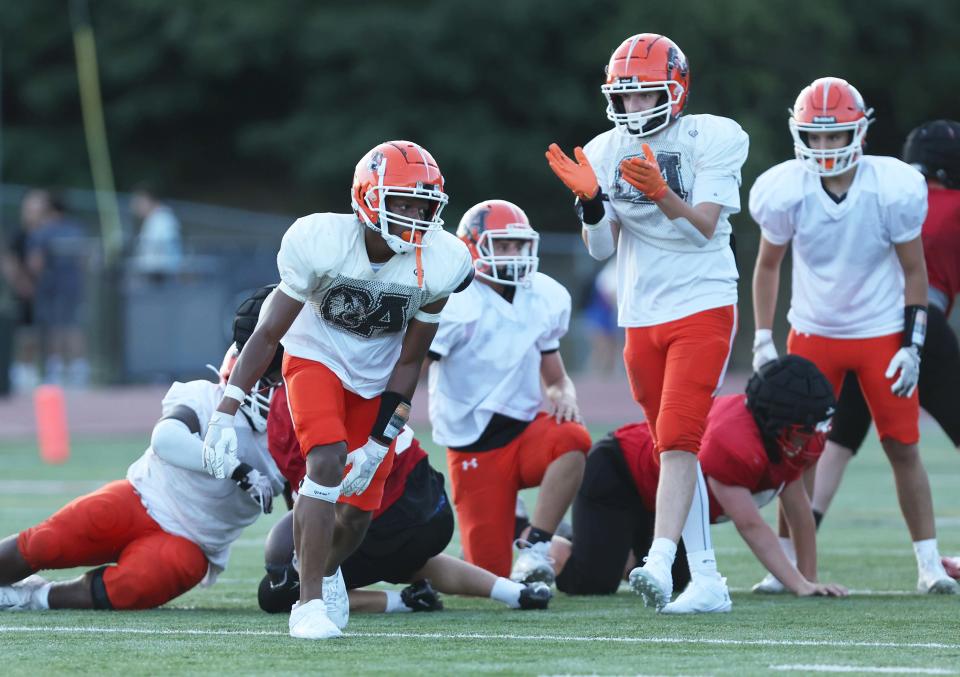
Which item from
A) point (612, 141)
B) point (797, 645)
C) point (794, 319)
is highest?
point (612, 141)

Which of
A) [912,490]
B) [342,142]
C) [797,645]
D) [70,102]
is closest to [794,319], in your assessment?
[912,490]

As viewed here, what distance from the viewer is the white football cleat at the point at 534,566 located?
6387mm

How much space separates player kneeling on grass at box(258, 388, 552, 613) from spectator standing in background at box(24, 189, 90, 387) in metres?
12.5

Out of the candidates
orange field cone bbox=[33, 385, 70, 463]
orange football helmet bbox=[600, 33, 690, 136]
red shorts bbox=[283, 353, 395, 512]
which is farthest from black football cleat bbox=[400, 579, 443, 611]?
orange field cone bbox=[33, 385, 70, 463]

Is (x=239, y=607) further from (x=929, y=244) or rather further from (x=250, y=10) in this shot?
(x=250, y=10)

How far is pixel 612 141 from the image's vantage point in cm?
601

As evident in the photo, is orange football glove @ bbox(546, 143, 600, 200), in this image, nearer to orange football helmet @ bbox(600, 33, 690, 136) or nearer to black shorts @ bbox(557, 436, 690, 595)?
orange football helmet @ bbox(600, 33, 690, 136)

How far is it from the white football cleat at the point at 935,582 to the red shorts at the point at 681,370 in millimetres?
1114

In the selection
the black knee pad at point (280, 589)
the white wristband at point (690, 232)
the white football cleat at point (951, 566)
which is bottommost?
the white football cleat at point (951, 566)

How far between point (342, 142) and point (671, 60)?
805 inches

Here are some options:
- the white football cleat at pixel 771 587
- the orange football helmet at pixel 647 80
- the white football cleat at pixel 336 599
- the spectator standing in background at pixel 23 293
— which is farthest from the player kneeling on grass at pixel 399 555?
the spectator standing in background at pixel 23 293

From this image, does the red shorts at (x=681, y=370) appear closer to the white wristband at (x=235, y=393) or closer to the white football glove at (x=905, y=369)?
the white football glove at (x=905, y=369)

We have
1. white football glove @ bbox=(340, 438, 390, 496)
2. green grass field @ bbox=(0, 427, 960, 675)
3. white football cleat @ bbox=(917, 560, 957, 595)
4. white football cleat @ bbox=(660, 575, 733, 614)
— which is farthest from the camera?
white football cleat @ bbox=(917, 560, 957, 595)

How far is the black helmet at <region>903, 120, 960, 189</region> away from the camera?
705 cm
